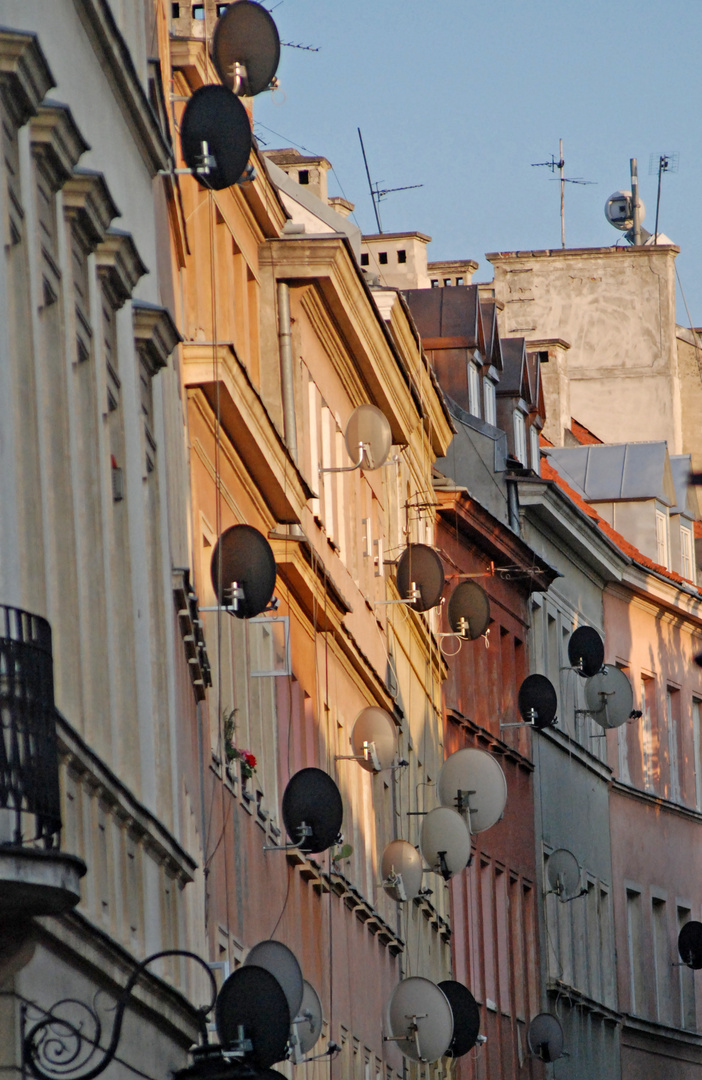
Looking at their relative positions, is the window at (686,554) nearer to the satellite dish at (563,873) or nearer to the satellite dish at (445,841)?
the satellite dish at (563,873)

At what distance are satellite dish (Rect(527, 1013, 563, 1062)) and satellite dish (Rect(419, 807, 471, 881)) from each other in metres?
9.21

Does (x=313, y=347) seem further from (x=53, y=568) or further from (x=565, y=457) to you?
(x=565, y=457)

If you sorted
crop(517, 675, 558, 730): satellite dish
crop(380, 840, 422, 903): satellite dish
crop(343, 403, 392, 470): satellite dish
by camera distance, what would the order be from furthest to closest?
crop(517, 675, 558, 730): satellite dish, crop(380, 840, 422, 903): satellite dish, crop(343, 403, 392, 470): satellite dish

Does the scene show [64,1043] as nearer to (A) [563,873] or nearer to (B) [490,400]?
(A) [563,873]

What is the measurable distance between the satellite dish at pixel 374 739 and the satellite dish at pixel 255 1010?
12.6 meters

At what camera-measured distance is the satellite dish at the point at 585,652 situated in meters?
36.3

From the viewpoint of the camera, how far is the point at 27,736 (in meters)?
9.95

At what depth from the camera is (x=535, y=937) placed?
4138 cm

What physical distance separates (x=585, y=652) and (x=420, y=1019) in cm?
1123

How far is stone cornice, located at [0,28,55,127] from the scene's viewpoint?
37.2ft

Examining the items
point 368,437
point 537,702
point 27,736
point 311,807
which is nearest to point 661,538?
point 537,702

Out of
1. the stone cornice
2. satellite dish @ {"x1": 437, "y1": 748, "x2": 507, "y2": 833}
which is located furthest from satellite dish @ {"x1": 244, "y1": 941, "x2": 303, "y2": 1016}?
satellite dish @ {"x1": 437, "y1": 748, "x2": 507, "y2": 833}

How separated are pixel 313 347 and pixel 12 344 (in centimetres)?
1595

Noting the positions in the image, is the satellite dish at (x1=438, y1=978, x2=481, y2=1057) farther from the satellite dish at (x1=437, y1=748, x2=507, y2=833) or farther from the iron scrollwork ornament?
the iron scrollwork ornament
